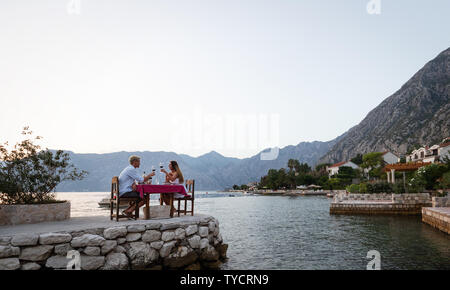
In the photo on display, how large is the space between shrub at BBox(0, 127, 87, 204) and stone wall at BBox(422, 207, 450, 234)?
57.3 feet

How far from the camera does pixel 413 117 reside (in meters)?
127

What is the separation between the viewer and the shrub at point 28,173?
7.87 meters

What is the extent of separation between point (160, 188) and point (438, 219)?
53.6ft

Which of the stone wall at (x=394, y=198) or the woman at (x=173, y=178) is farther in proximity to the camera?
the stone wall at (x=394, y=198)

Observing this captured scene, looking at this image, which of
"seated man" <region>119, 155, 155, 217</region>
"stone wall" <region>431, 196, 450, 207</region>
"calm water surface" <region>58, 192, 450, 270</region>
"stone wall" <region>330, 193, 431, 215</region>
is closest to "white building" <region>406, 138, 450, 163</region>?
"stone wall" <region>330, 193, 431, 215</region>

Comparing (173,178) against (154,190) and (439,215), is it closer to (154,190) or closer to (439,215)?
(154,190)

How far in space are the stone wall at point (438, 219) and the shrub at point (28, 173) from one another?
17.5 m

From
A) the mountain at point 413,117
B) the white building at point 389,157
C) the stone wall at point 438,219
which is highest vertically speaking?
the mountain at point 413,117

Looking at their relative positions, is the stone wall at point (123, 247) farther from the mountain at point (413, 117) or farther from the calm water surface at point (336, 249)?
the mountain at point (413, 117)

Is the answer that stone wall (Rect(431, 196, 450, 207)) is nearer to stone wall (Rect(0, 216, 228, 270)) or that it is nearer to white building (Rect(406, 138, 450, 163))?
stone wall (Rect(0, 216, 228, 270))

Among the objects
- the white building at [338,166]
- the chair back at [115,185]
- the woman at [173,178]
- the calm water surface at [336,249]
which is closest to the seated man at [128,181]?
the chair back at [115,185]

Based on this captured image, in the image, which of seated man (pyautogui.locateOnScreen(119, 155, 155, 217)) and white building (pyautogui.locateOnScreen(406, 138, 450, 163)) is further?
white building (pyautogui.locateOnScreen(406, 138, 450, 163))

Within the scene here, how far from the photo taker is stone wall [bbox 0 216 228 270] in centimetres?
568
